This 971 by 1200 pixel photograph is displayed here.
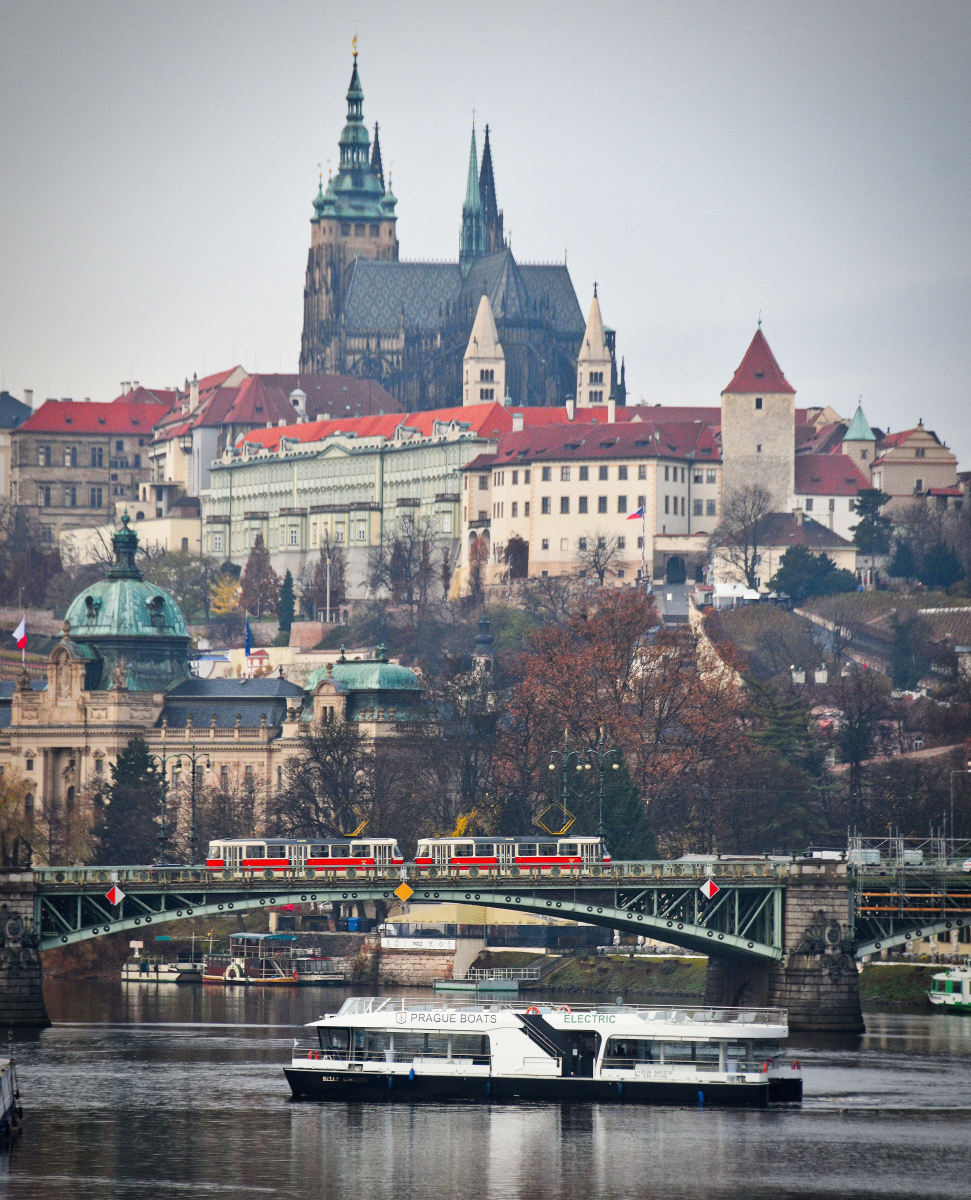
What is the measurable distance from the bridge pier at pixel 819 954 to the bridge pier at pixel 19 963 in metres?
25.0

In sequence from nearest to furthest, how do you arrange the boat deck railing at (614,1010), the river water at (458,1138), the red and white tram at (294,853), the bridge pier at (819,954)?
1. the river water at (458,1138)
2. the boat deck railing at (614,1010)
3. the bridge pier at (819,954)
4. the red and white tram at (294,853)


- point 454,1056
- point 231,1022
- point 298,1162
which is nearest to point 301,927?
point 231,1022

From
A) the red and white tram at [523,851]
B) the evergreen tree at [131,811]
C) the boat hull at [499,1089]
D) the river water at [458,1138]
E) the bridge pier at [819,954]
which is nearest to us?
the river water at [458,1138]

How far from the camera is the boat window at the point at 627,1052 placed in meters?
101

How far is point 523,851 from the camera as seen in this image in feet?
406

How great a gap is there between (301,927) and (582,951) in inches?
753

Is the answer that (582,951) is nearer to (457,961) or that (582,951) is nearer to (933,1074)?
(457,961)

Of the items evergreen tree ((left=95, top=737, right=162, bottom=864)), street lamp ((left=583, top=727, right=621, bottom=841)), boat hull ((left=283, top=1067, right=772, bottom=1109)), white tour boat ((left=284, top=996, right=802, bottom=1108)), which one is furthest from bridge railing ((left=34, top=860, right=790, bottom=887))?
evergreen tree ((left=95, top=737, right=162, bottom=864))

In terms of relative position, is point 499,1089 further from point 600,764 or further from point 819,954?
point 600,764

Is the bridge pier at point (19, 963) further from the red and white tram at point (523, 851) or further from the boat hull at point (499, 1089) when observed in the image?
the boat hull at point (499, 1089)

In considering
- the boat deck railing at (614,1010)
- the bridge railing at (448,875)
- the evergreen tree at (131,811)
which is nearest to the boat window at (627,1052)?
the boat deck railing at (614,1010)

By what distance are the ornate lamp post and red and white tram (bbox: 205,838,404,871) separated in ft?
32.9

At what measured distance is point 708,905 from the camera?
115125 mm

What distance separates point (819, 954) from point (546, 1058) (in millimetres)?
15792
